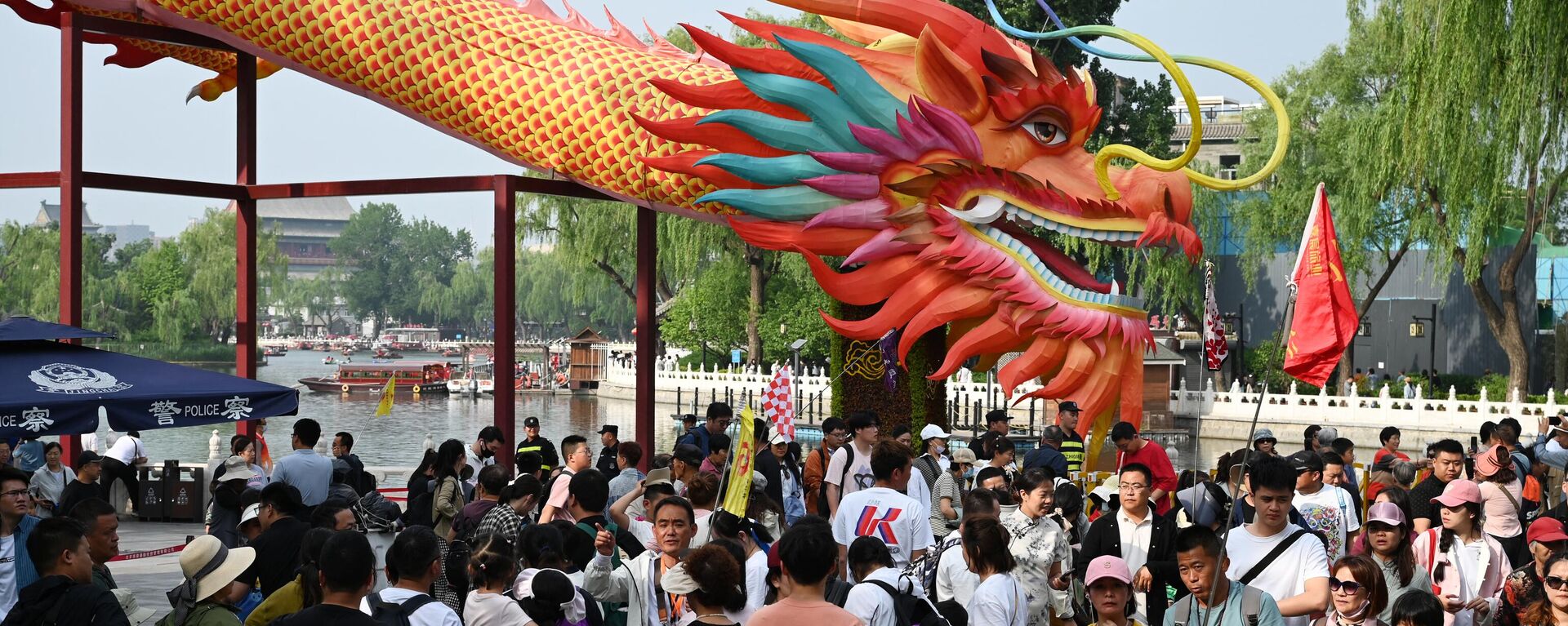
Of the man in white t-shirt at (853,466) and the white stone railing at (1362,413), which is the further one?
the white stone railing at (1362,413)

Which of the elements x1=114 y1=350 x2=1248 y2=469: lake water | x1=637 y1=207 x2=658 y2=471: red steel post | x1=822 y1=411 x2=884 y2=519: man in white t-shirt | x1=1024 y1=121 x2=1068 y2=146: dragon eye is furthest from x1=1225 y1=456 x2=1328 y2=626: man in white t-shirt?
x1=114 y1=350 x2=1248 y2=469: lake water

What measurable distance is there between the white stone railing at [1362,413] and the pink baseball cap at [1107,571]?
992 inches

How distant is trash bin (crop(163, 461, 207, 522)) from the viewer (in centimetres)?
1415

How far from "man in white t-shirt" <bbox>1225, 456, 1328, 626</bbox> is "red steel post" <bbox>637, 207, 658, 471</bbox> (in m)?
8.37

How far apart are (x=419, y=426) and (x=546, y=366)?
13733 mm

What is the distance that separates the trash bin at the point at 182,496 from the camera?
46.4ft

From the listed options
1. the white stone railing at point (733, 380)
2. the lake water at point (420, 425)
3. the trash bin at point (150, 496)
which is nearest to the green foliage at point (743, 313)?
the white stone railing at point (733, 380)

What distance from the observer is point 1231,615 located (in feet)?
16.2

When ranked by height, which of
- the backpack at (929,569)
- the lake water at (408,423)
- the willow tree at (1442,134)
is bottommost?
the lake water at (408,423)

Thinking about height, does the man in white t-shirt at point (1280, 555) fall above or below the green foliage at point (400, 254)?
below

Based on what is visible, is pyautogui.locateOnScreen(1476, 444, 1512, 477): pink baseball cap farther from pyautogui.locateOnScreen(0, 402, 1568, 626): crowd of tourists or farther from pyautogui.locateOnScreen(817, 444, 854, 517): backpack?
pyautogui.locateOnScreen(817, 444, 854, 517): backpack

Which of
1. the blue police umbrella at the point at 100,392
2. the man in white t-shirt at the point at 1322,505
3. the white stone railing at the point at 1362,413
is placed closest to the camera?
the man in white t-shirt at the point at 1322,505

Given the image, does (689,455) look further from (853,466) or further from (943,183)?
(943,183)

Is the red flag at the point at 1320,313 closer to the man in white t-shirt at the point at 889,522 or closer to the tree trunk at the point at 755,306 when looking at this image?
the man in white t-shirt at the point at 889,522
